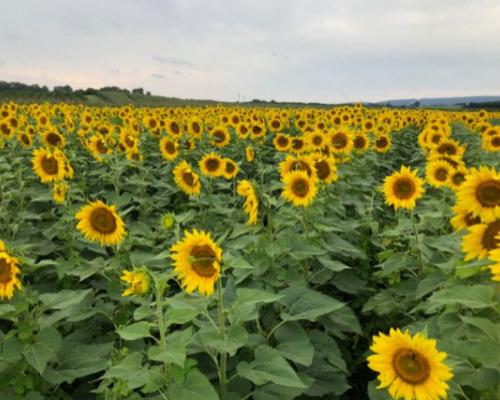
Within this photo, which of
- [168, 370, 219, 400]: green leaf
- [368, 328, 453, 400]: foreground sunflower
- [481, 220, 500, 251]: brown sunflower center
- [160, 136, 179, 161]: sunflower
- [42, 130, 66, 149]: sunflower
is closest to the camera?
[368, 328, 453, 400]: foreground sunflower

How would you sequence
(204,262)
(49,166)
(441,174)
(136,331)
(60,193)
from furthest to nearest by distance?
(49,166)
(441,174)
(60,193)
(204,262)
(136,331)

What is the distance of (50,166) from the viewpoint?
241 inches

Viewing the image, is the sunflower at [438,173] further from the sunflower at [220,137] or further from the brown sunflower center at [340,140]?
the sunflower at [220,137]

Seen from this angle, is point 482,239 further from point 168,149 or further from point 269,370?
point 168,149

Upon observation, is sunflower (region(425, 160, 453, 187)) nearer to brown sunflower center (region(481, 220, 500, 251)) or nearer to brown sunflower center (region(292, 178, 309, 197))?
brown sunflower center (region(292, 178, 309, 197))

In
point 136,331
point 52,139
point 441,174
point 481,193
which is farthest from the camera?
point 52,139

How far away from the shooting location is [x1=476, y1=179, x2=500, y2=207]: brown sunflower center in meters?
2.86

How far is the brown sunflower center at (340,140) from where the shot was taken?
774cm

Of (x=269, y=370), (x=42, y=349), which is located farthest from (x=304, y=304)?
(x=42, y=349)

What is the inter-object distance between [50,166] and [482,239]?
5485mm

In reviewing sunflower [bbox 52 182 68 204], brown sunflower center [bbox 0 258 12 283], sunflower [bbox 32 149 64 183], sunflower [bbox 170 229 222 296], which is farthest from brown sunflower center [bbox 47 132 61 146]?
sunflower [bbox 170 229 222 296]

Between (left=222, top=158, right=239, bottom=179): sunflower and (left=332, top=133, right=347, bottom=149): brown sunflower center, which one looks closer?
(left=222, top=158, right=239, bottom=179): sunflower

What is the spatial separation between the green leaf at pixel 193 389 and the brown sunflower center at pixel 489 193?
82.0 inches

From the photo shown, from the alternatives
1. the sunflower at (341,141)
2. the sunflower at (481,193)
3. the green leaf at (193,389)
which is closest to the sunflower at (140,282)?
the green leaf at (193,389)
